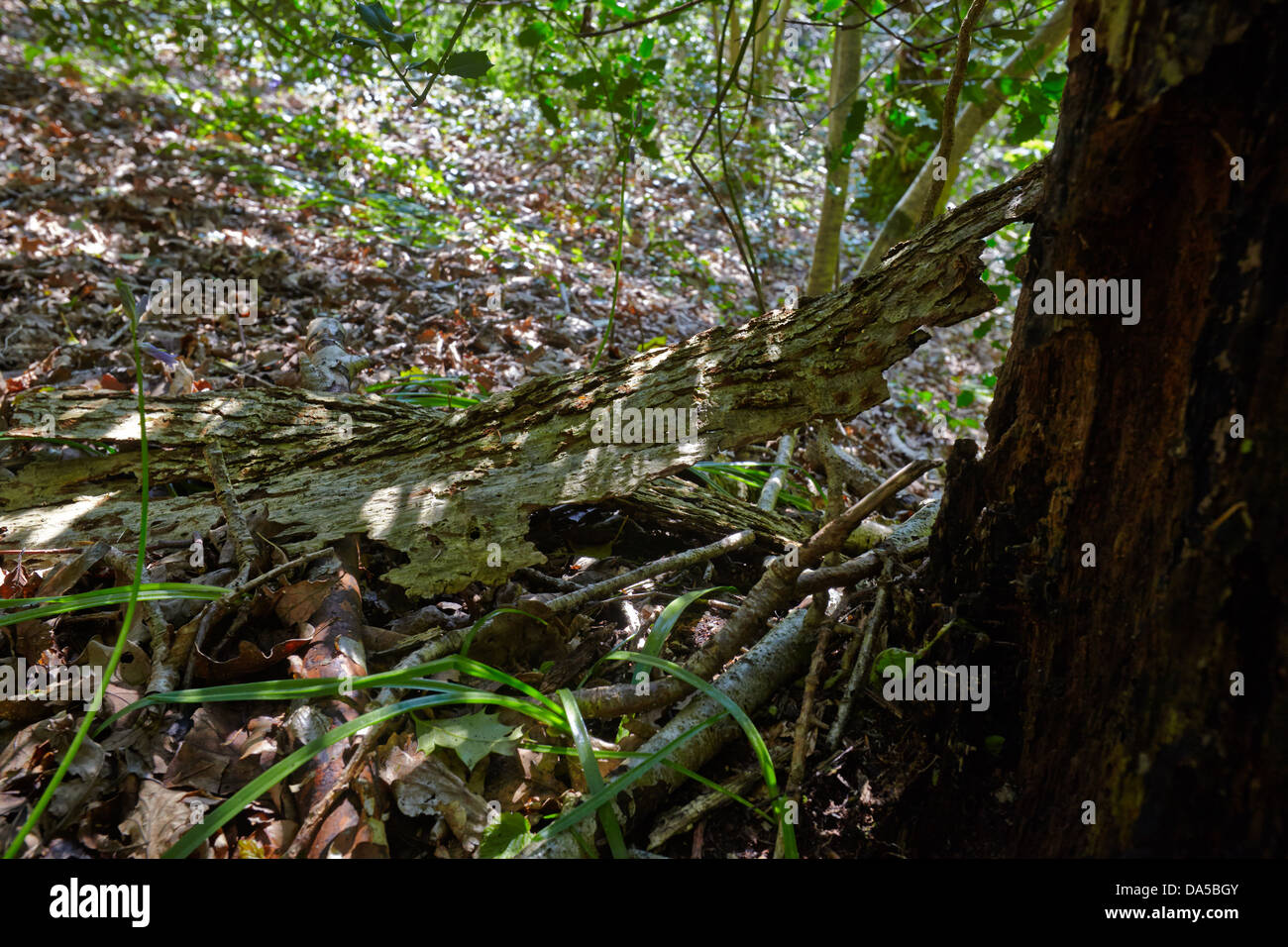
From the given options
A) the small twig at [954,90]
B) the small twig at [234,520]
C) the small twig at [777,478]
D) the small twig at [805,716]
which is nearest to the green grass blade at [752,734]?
the small twig at [805,716]

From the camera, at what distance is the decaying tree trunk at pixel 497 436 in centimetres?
192

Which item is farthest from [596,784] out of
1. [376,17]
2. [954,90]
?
[954,90]

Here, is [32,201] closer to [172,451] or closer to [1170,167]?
[172,451]

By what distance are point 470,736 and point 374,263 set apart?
433cm

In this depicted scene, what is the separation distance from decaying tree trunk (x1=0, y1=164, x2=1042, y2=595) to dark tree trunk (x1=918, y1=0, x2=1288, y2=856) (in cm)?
51

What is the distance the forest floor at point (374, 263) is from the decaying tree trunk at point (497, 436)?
272 millimetres

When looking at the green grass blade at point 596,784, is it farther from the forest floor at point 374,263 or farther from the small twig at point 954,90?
the small twig at point 954,90

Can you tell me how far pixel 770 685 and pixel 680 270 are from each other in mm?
5331

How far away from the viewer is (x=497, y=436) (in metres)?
2.32

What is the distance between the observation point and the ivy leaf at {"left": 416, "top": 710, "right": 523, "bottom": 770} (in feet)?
5.19

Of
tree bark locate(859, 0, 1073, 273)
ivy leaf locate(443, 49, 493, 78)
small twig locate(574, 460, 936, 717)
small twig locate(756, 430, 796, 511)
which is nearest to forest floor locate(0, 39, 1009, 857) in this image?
small twig locate(574, 460, 936, 717)

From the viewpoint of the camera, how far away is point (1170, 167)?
1.18m

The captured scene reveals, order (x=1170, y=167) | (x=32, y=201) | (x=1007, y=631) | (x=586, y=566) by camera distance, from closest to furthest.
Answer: (x=1170, y=167) < (x=1007, y=631) < (x=586, y=566) < (x=32, y=201)
